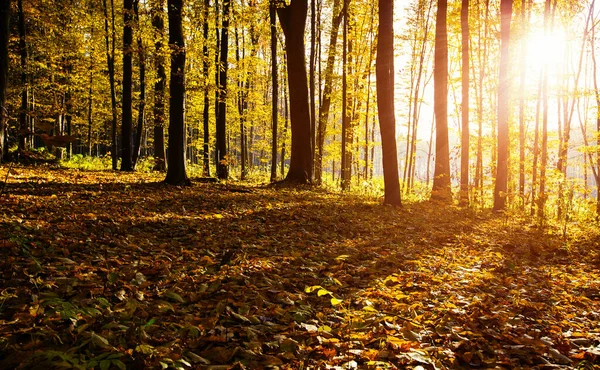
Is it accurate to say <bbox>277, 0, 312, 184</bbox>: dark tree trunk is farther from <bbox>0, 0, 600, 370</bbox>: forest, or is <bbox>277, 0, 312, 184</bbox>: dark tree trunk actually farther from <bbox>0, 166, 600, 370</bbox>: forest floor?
<bbox>0, 166, 600, 370</bbox>: forest floor

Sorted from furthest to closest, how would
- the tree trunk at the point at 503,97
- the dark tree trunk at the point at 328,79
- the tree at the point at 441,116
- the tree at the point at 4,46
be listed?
the dark tree trunk at the point at 328,79 → the tree at the point at 441,116 → the tree trunk at the point at 503,97 → the tree at the point at 4,46

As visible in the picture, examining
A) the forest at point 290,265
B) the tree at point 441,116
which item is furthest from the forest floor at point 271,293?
the tree at point 441,116

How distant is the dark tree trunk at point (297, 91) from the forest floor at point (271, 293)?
233 inches

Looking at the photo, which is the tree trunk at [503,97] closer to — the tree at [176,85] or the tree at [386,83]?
the tree at [386,83]

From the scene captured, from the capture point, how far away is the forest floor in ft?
8.01

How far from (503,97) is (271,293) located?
31.5 ft

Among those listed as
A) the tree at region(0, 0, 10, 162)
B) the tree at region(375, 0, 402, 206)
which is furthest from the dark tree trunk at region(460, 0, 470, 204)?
the tree at region(0, 0, 10, 162)

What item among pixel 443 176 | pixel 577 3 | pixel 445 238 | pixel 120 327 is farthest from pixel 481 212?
pixel 577 3

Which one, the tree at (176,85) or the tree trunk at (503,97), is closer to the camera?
the tree trunk at (503,97)

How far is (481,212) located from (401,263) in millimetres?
7120

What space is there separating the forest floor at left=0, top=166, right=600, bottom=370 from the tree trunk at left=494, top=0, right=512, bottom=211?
10.4 feet

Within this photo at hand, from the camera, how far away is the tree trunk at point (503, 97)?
9.88 metres

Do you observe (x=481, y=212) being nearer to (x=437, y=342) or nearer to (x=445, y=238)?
(x=445, y=238)

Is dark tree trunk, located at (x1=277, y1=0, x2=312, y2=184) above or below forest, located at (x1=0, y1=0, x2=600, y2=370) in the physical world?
above
